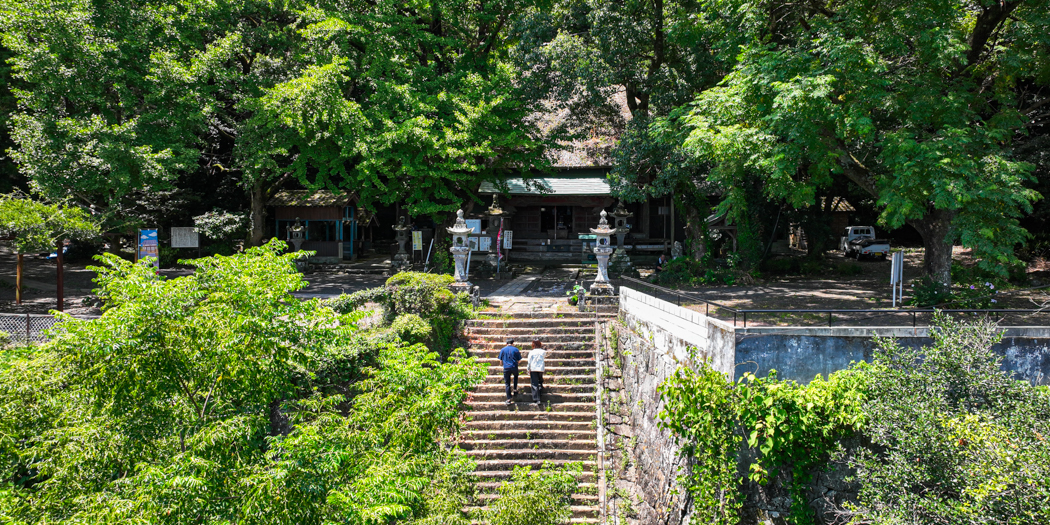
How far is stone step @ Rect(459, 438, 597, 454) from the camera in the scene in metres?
12.9

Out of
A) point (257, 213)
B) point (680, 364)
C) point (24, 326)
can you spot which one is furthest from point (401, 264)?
point (680, 364)

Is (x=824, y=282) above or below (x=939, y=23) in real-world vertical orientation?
below

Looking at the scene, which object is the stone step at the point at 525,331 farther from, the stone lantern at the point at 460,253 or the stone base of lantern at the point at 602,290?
the stone lantern at the point at 460,253

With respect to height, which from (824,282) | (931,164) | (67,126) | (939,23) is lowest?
(824,282)

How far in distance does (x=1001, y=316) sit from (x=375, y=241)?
27.6 m

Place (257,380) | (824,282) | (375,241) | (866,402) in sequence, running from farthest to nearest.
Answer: (375,241), (824,282), (866,402), (257,380)

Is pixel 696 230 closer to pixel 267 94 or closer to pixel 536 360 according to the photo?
pixel 536 360

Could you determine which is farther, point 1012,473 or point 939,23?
point 939,23

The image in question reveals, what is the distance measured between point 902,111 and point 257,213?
847 inches

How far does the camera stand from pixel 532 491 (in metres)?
9.38

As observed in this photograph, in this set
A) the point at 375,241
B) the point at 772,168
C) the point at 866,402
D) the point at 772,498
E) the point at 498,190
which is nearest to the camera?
the point at 866,402

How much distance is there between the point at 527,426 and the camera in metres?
13.3

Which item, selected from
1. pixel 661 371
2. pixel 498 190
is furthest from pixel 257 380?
pixel 498 190

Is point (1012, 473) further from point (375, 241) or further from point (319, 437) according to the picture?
point (375, 241)
